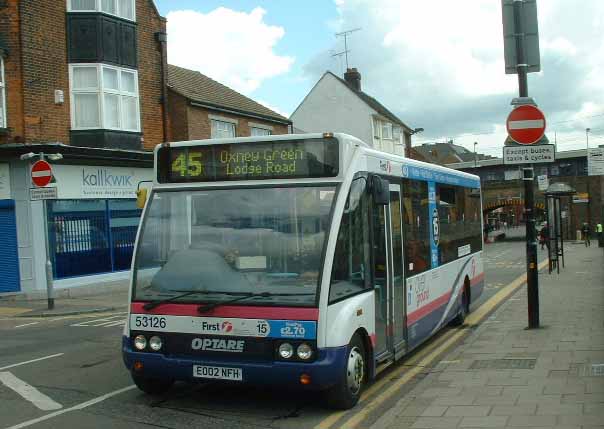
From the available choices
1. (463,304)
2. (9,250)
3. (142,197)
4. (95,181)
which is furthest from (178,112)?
(142,197)

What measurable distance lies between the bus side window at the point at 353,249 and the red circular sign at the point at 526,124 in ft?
13.8

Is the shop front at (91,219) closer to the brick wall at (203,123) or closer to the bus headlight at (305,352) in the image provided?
the brick wall at (203,123)

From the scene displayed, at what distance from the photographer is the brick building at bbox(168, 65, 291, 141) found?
81.9 ft

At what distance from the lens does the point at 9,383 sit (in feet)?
25.6

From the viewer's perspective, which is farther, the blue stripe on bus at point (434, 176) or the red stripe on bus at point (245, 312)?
the blue stripe on bus at point (434, 176)

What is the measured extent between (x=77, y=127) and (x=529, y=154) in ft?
50.3

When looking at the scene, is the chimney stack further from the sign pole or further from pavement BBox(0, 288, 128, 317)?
the sign pole

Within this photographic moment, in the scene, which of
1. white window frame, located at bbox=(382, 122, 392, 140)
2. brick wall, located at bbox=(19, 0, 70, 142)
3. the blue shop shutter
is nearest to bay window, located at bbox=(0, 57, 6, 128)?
brick wall, located at bbox=(19, 0, 70, 142)

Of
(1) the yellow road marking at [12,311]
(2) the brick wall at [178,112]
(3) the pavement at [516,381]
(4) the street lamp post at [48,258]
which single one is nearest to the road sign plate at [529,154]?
(3) the pavement at [516,381]

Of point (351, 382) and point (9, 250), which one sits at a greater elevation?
point (9, 250)

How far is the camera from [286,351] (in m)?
5.89

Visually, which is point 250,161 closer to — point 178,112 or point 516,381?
point 516,381

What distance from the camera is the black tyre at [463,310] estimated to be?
1160 centimetres

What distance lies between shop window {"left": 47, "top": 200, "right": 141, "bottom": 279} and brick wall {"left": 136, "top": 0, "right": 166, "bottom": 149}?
2.94 m
